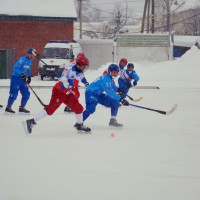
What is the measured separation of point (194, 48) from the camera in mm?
31703

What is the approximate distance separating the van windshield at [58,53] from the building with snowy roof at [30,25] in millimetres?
5456

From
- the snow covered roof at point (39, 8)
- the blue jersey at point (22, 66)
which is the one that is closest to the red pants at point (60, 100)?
the blue jersey at point (22, 66)

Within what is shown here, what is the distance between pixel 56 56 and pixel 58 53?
0.24 metres

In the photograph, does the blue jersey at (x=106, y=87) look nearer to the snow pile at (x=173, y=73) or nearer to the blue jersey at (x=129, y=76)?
the blue jersey at (x=129, y=76)

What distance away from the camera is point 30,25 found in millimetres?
36125

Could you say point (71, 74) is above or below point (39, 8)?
below

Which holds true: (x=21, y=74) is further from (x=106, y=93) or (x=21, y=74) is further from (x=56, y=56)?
(x=56, y=56)

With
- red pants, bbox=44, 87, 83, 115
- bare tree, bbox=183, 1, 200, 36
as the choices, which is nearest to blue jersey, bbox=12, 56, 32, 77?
red pants, bbox=44, 87, 83, 115

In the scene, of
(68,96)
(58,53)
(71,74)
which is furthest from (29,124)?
(58,53)

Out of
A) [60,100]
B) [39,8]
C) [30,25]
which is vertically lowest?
[60,100]

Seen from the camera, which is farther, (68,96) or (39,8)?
(39,8)

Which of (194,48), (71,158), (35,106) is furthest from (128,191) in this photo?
(194,48)

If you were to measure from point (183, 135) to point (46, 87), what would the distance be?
1276cm

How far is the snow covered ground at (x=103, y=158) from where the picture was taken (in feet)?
20.5
